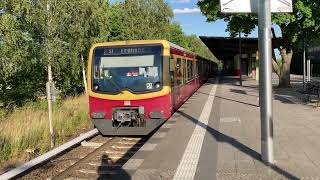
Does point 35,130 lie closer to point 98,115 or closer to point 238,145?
point 98,115

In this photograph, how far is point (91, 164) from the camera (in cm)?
1035

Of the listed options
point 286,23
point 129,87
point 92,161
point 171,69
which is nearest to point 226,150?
point 92,161

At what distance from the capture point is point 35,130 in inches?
578

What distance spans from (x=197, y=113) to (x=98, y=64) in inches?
176

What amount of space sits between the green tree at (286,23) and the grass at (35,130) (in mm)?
11954

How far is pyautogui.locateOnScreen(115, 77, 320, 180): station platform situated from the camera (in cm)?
776

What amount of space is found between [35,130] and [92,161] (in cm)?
450

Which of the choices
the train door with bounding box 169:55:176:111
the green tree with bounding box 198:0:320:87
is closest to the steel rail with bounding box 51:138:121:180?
the train door with bounding box 169:55:176:111

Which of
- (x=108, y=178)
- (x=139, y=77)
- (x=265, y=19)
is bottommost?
(x=108, y=178)

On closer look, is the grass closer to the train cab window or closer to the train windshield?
the train windshield

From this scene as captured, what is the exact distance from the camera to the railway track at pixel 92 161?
9367mm

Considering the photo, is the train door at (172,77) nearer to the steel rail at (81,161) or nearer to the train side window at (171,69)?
the train side window at (171,69)

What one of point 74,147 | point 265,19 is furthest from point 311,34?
point 265,19

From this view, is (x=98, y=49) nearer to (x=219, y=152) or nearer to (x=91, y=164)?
(x=91, y=164)
